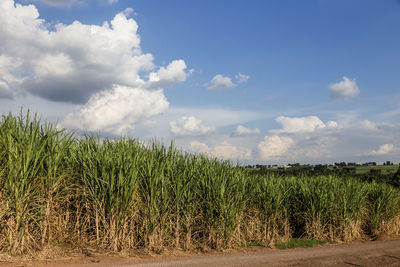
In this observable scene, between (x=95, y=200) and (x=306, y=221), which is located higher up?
(x=95, y=200)

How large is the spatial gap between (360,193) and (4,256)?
13.3 meters

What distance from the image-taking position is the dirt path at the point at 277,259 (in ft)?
28.2

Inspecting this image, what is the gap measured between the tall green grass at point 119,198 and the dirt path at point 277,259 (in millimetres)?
784

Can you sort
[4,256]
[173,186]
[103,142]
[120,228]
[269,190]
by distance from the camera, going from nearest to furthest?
[4,256] → [120,228] → [173,186] → [103,142] → [269,190]

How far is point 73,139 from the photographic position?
1114 cm

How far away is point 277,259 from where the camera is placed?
9.41 metres

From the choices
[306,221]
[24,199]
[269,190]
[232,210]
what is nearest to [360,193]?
[306,221]

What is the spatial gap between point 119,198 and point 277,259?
4.94 m

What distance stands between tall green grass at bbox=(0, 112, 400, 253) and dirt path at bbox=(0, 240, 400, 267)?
78 cm

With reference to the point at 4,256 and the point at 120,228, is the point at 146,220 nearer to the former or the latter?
the point at 120,228

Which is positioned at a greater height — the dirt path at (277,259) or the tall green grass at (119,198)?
the tall green grass at (119,198)

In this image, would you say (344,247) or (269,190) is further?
(269,190)

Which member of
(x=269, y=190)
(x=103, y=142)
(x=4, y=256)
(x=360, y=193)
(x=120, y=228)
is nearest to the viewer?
(x=4, y=256)

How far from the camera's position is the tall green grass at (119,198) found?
905cm
